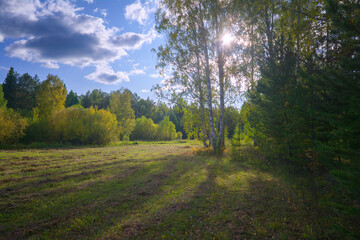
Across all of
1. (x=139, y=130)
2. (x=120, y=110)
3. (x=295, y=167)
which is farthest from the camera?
(x=139, y=130)

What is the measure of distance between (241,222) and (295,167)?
5.10 m

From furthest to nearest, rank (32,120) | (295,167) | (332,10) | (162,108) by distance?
(32,120)
(162,108)
(295,167)
(332,10)

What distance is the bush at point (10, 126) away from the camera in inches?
802

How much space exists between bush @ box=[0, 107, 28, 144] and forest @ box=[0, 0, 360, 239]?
13cm

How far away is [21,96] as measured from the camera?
46.0 m

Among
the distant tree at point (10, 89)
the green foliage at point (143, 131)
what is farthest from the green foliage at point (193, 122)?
the distant tree at point (10, 89)

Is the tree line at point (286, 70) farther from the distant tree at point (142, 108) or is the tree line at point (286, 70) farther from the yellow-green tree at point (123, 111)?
the distant tree at point (142, 108)

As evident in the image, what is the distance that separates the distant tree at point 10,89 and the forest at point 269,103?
24.0 m

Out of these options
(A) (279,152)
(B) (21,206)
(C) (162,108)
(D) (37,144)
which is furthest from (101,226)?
(D) (37,144)

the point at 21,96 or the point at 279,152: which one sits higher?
the point at 21,96

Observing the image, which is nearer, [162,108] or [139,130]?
[162,108]

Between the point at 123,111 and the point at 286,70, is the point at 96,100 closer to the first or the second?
the point at 123,111

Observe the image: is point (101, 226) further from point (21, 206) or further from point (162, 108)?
point (162, 108)

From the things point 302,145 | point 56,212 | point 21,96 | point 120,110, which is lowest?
point 56,212
